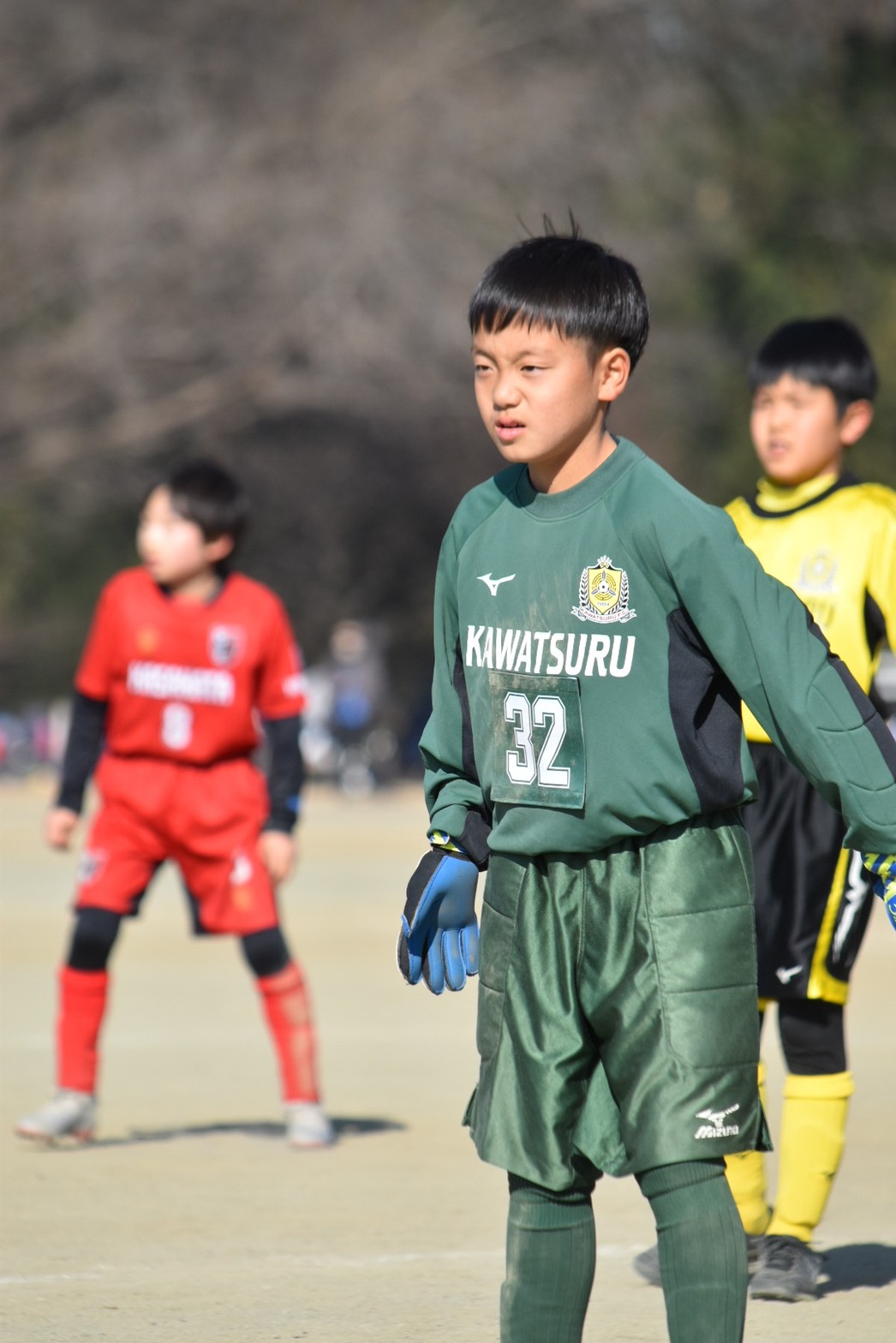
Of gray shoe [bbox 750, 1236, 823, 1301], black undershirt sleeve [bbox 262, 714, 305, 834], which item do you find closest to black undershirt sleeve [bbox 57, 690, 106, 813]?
black undershirt sleeve [bbox 262, 714, 305, 834]

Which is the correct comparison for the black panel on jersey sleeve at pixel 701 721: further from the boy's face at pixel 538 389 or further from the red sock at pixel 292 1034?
the red sock at pixel 292 1034

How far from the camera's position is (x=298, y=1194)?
5180 millimetres

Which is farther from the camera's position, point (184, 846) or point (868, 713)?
point (184, 846)

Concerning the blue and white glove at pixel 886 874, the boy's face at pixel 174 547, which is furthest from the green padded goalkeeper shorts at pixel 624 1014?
the boy's face at pixel 174 547

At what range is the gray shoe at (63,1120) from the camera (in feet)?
18.5

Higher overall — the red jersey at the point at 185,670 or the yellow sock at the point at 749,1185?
the red jersey at the point at 185,670

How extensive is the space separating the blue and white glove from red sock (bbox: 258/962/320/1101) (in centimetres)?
287

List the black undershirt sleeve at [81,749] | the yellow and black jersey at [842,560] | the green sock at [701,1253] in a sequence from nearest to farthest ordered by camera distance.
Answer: the green sock at [701,1253]
the yellow and black jersey at [842,560]
the black undershirt sleeve at [81,749]

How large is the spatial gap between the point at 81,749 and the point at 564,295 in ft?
10.1

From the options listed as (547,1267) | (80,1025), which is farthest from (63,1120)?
(547,1267)

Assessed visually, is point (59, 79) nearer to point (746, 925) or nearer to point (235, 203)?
point (235, 203)

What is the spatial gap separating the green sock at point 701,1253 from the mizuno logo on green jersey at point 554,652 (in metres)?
0.74

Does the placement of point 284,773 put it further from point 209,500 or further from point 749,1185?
point 749,1185

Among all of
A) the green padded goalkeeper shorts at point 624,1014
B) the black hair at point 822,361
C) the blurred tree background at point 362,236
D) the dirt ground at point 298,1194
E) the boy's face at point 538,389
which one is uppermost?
the blurred tree background at point 362,236
